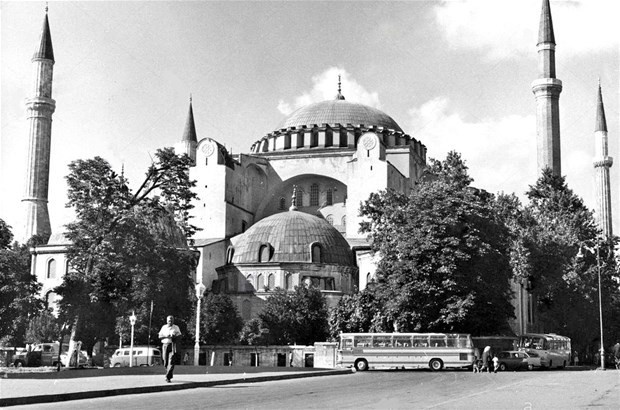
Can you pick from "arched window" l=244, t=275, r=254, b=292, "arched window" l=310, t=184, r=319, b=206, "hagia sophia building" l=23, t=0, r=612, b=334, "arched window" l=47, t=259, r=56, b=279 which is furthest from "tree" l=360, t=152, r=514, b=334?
"arched window" l=47, t=259, r=56, b=279

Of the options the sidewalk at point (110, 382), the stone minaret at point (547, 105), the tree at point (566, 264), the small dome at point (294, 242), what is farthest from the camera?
the stone minaret at point (547, 105)

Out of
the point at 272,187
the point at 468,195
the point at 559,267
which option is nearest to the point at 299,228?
the point at 272,187

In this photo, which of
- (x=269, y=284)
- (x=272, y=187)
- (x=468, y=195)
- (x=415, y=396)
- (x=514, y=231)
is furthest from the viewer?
(x=272, y=187)

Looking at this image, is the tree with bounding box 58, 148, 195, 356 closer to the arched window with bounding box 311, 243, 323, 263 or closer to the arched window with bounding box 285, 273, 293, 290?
the arched window with bounding box 285, 273, 293, 290

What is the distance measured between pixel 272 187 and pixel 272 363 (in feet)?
89.9

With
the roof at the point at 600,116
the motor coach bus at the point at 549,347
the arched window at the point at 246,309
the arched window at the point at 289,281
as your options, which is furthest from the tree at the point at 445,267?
the roof at the point at 600,116

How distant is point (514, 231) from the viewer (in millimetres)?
43812

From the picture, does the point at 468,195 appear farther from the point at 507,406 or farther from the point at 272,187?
the point at 272,187

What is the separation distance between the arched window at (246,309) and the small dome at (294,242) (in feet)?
10.4

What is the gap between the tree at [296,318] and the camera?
51375 millimetres

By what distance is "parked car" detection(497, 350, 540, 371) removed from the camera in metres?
34.2

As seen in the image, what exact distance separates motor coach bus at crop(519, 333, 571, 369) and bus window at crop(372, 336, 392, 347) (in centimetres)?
812

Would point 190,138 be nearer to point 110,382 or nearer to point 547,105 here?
point 547,105

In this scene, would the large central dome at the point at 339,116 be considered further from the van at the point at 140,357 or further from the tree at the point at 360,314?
the van at the point at 140,357
